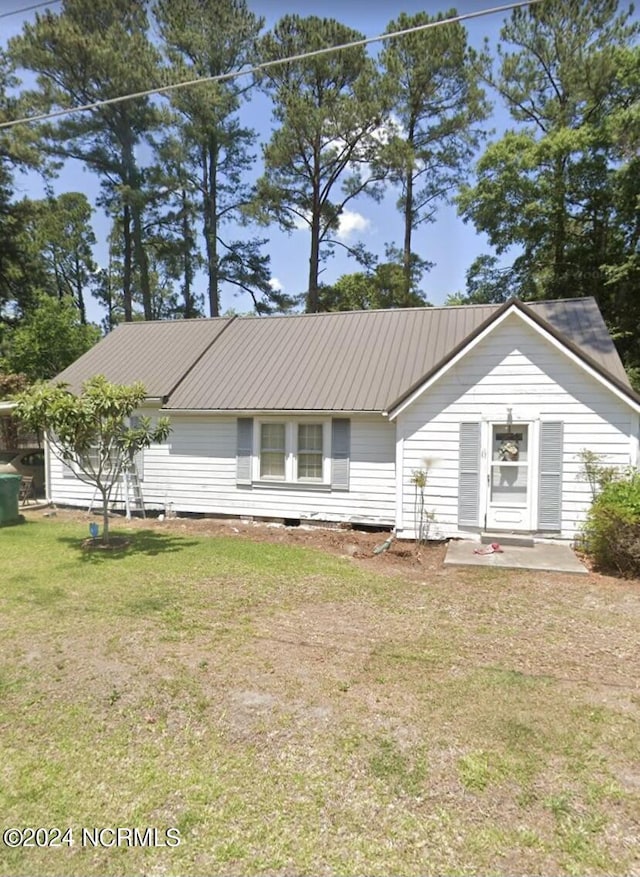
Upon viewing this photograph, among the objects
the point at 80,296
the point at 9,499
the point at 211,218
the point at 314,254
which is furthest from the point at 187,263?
the point at 9,499

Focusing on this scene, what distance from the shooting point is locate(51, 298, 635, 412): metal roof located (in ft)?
37.2

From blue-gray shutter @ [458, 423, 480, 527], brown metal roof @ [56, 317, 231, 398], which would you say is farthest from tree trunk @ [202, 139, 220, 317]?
blue-gray shutter @ [458, 423, 480, 527]

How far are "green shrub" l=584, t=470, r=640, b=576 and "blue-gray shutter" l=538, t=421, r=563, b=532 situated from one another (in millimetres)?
835

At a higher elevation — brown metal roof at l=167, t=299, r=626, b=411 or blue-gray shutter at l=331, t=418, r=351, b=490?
brown metal roof at l=167, t=299, r=626, b=411

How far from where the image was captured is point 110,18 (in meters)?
25.1

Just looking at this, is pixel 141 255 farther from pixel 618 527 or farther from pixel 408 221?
pixel 618 527

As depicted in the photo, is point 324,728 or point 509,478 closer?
point 324,728

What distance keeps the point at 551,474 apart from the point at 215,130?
27.4 metres

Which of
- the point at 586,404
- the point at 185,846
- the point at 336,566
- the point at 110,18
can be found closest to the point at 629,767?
the point at 185,846

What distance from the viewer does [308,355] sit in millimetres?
12977

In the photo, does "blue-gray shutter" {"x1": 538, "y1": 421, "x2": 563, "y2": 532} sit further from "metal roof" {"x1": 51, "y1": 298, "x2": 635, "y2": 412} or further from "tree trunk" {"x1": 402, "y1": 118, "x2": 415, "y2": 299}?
"tree trunk" {"x1": 402, "y1": 118, "x2": 415, "y2": 299}

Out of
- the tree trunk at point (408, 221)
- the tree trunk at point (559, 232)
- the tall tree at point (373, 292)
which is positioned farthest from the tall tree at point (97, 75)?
the tree trunk at point (559, 232)

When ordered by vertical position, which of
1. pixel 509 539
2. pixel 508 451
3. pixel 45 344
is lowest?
pixel 509 539

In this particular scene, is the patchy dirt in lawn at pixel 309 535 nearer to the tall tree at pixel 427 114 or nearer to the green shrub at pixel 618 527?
the green shrub at pixel 618 527
